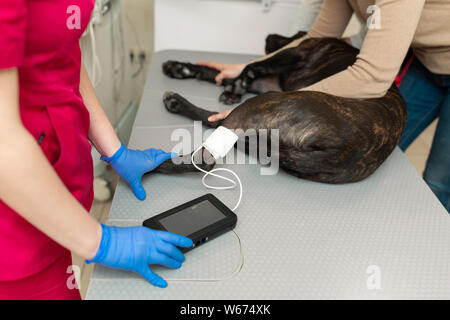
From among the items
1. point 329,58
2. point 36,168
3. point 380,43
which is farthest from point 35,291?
point 329,58

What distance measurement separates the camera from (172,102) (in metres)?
1.46

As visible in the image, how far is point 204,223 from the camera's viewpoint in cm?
91

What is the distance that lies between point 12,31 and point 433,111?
159cm

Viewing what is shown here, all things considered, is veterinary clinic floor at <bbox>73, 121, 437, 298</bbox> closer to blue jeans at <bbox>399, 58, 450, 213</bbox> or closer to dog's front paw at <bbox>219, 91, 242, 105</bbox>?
dog's front paw at <bbox>219, 91, 242, 105</bbox>

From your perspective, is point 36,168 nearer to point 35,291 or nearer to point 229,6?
point 35,291

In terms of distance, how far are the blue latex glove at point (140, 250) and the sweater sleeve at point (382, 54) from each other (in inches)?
30.1

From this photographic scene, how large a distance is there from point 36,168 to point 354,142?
2.84 feet

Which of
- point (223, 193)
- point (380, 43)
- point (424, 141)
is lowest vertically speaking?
point (424, 141)

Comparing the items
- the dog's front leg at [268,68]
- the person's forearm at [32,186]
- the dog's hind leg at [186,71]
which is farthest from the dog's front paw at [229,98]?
the person's forearm at [32,186]

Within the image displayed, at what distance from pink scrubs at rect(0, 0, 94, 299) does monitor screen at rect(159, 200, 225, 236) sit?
0.74 ft

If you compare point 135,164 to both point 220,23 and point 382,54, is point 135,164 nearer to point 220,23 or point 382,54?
point 382,54

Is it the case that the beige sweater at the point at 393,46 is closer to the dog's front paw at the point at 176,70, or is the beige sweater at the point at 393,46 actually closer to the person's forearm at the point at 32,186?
the dog's front paw at the point at 176,70

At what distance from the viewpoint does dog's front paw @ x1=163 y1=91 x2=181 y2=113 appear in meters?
1.46

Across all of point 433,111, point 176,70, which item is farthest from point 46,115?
point 433,111
